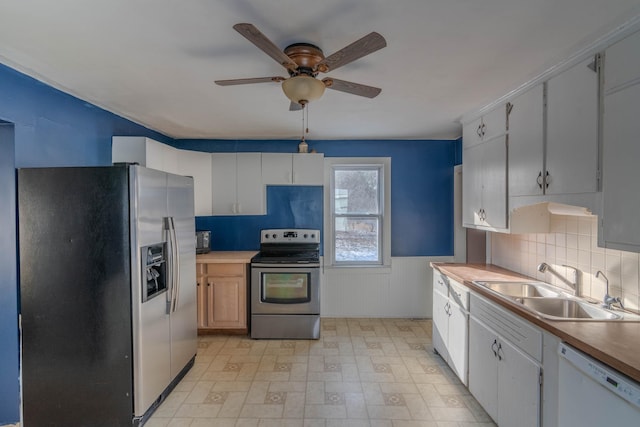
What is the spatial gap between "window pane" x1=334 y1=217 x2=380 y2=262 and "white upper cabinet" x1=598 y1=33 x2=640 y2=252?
2.70 metres

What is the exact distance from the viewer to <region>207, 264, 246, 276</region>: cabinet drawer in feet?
11.5

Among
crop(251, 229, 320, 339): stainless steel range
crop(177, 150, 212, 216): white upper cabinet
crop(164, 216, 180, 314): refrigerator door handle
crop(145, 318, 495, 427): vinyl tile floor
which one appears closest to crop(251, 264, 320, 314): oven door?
Answer: crop(251, 229, 320, 339): stainless steel range

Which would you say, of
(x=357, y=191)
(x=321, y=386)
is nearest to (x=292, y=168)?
(x=357, y=191)

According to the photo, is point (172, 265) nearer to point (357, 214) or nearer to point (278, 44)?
point (278, 44)

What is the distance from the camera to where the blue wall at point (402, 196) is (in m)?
4.09

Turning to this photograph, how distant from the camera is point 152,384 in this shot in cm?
215

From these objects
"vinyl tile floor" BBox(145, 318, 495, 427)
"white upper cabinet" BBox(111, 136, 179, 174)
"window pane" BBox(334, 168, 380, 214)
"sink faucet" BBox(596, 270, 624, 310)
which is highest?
"white upper cabinet" BBox(111, 136, 179, 174)

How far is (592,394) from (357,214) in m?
3.02

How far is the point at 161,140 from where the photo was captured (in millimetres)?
3795

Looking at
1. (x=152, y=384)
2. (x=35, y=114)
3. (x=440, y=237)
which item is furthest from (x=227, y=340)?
(x=440, y=237)

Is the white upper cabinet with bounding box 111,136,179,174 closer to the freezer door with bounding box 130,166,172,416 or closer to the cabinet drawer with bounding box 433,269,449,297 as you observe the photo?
the freezer door with bounding box 130,166,172,416

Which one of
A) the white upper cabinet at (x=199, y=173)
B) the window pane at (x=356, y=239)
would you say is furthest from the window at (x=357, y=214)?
the white upper cabinet at (x=199, y=173)

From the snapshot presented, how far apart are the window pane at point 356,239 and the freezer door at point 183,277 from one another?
195 centimetres

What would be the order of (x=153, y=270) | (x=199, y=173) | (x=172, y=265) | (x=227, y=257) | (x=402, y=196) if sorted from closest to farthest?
(x=153, y=270), (x=172, y=265), (x=227, y=257), (x=199, y=173), (x=402, y=196)
